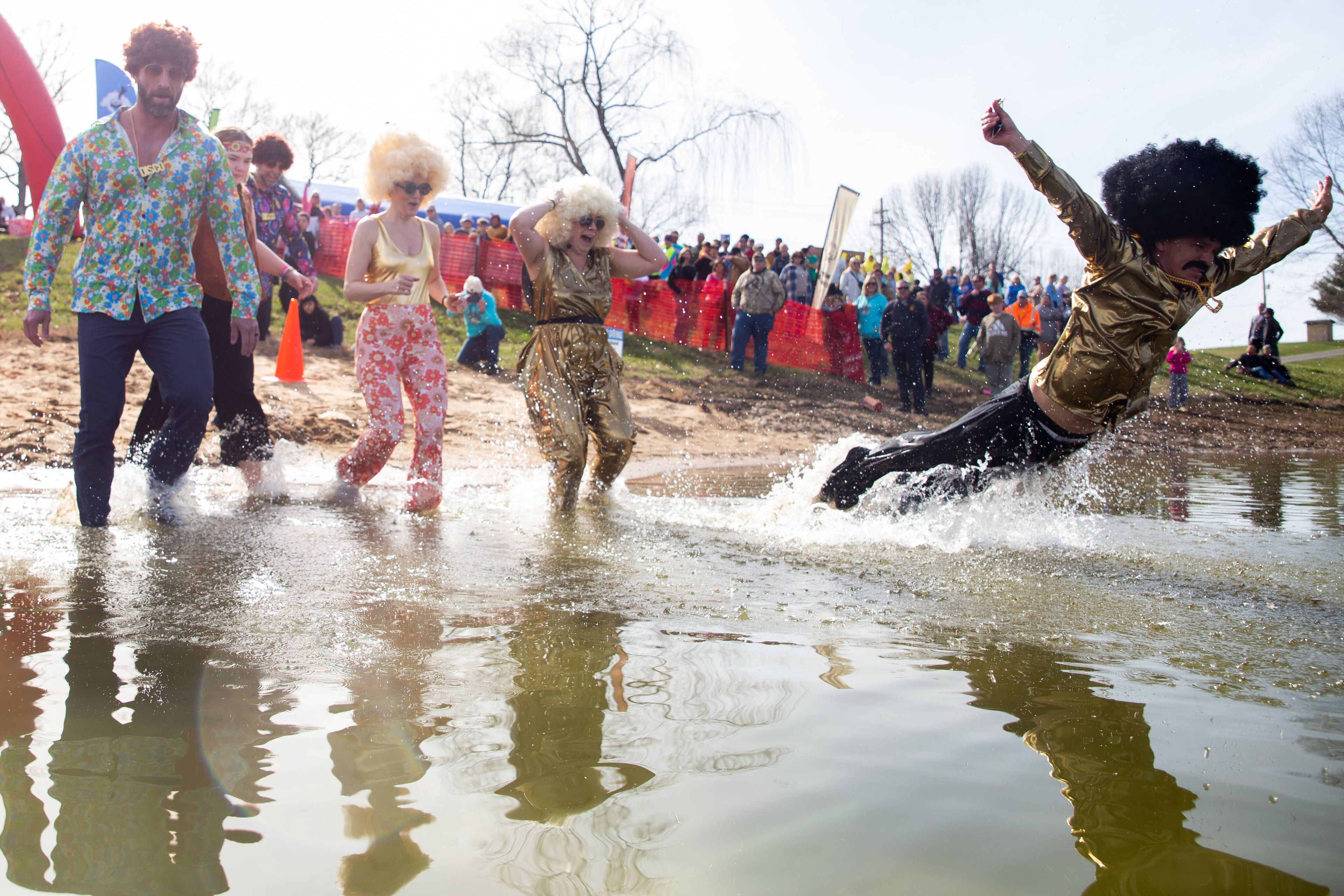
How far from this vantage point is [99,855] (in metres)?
1.56

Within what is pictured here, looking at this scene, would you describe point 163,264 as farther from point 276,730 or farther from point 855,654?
point 855,654

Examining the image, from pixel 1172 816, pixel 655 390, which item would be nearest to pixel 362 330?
pixel 1172 816

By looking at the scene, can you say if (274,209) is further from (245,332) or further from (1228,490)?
(1228,490)

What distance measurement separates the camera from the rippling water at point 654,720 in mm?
1595

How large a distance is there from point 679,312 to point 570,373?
537 inches

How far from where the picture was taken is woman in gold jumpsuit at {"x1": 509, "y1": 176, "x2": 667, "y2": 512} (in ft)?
18.2

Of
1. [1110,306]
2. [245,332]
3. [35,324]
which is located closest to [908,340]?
[1110,306]

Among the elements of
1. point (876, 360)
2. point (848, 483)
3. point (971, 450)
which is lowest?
point (848, 483)

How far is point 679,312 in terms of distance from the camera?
62.7ft

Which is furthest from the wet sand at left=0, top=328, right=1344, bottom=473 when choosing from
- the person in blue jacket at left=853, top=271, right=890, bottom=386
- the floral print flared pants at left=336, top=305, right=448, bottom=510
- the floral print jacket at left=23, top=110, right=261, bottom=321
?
the floral print jacket at left=23, top=110, right=261, bottom=321

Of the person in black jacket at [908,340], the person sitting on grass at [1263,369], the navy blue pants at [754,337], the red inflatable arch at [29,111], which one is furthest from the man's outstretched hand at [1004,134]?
the person sitting on grass at [1263,369]

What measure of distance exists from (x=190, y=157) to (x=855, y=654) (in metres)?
3.63

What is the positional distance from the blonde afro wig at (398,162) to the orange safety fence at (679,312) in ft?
42.3

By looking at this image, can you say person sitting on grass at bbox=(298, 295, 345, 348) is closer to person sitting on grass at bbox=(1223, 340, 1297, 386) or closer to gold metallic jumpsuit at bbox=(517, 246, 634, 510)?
gold metallic jumpsuit at bbox=(517, 246, 634, 510)
